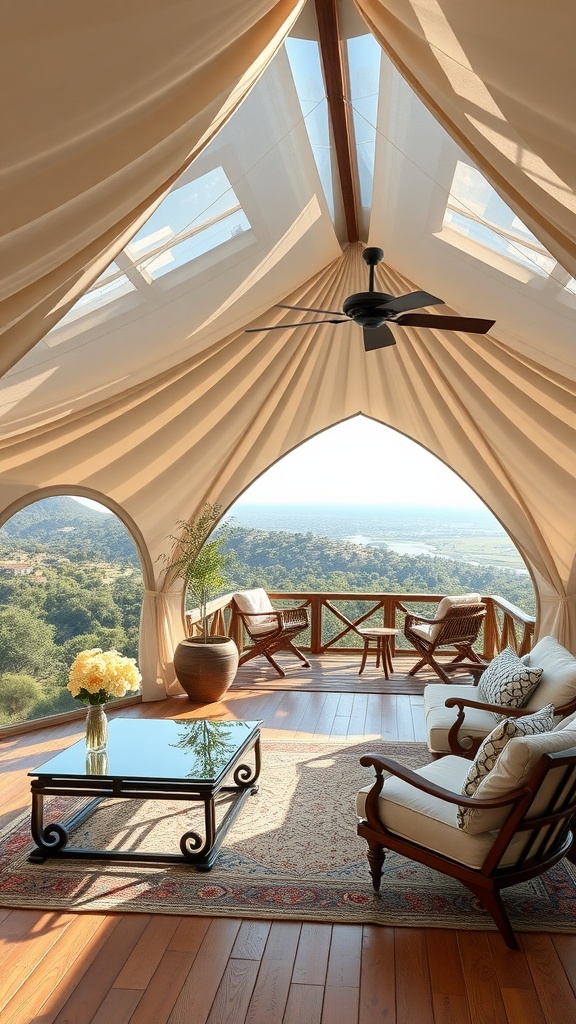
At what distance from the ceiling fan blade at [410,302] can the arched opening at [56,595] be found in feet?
11.8

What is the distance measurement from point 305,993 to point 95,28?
312 centimetres

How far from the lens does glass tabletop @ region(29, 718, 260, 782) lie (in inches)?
148

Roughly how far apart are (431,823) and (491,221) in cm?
297

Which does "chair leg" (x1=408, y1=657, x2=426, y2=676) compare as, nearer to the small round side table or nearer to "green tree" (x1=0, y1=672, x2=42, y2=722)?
the small round side table

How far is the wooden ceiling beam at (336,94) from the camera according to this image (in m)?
3.20

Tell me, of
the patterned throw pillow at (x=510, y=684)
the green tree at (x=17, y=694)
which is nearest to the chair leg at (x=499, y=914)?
the patterned throw pillow at (x=510, y=684)

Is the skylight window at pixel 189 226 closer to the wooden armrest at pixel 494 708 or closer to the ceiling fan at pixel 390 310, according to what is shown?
the ceiling fan at pixel 390 310

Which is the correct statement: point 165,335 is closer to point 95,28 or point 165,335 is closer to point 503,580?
point 95,28

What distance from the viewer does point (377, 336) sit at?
4215 millimetres

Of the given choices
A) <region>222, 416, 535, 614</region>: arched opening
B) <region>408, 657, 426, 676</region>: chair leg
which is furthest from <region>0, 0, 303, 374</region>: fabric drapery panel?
<region>222, 416, 535, 614</region>: arched opening

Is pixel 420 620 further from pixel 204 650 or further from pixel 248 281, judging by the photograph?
pixel 248 281

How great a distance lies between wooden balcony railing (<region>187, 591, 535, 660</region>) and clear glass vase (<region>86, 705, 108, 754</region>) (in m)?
3.95

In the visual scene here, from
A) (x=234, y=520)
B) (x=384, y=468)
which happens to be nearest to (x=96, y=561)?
(x=234, y=520)

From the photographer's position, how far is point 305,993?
8.63 ft
